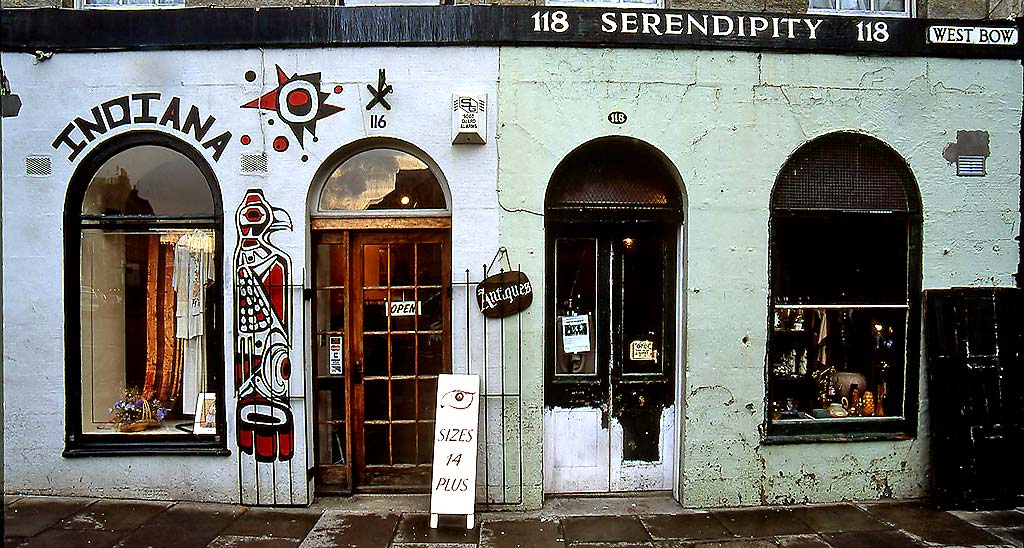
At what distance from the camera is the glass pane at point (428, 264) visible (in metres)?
6.49

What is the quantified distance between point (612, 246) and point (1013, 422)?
4.12 meters

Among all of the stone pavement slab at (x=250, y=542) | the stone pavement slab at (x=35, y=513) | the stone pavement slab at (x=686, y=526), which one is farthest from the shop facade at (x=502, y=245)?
the stone pavement slab at (x=250, y=542)

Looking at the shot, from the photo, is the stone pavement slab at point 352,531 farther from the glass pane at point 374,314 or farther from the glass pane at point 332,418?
the glass pane at point 374,314

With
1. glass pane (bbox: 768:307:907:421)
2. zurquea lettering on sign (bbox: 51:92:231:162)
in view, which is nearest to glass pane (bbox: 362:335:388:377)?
zurquea lettering on sign (bbox: 51:92:231:162)

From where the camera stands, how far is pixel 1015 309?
6.47m

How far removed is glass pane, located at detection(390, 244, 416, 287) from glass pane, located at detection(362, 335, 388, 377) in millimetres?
576

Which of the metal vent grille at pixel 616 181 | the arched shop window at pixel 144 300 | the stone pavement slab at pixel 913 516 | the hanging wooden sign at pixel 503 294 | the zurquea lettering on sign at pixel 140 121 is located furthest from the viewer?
the metal vent grille at pixel 616 181

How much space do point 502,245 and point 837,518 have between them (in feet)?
12.7

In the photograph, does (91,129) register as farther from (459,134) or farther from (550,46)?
(550,46)

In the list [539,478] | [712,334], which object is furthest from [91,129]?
[712,334]

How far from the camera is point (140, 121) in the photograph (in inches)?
246

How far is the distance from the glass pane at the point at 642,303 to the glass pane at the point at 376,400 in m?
2.35

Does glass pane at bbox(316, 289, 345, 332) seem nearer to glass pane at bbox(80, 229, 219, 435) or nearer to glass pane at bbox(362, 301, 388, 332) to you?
glass pane at bbox(362, 301, 388, 332)

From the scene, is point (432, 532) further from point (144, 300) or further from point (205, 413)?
point (144, 300)
